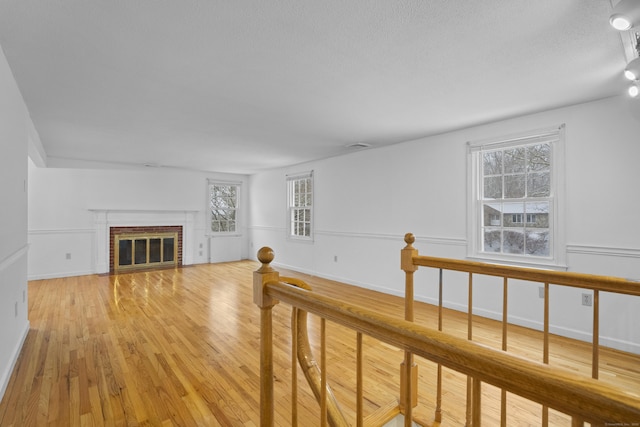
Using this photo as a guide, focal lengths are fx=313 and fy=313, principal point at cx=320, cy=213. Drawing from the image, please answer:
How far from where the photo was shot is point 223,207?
7.85 m

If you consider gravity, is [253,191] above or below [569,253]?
above

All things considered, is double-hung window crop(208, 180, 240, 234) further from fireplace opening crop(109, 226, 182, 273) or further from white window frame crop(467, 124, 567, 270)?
white window frame crop(467, 124, 567, 270)

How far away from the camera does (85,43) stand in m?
1.97

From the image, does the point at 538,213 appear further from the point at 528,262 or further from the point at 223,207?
the point at 223,207

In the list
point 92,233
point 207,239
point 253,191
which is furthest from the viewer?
point 253,191

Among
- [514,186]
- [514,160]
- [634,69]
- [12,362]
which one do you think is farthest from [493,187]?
[12,362]

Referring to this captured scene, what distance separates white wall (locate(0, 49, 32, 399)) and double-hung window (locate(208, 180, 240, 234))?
4581mm

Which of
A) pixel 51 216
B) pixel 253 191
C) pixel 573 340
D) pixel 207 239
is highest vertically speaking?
pixel 253 191

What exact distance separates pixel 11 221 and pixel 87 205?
4.25 m

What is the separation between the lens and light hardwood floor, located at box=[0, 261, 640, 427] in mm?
1943

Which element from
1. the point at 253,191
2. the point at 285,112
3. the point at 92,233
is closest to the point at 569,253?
the point at 285,112

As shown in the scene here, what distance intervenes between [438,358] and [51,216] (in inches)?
285

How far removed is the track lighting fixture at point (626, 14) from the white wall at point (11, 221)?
3544 mm

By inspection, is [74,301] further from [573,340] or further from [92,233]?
[573,340]
